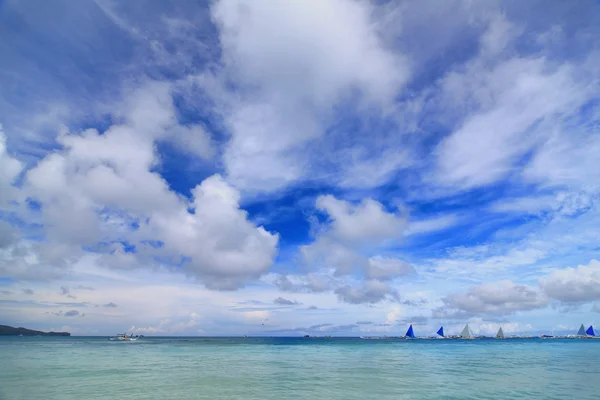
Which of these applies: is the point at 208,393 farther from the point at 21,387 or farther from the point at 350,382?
the point at 21,387

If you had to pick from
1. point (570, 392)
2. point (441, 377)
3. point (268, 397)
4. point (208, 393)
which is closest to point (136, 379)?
point (208, 393)

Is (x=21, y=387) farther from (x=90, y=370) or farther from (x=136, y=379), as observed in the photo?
(x=90, y=370)

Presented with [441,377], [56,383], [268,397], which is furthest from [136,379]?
[441,377]

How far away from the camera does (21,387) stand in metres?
31.9

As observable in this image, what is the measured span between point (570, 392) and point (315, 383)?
22843 millimetres

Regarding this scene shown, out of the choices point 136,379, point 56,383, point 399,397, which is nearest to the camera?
point 399,397

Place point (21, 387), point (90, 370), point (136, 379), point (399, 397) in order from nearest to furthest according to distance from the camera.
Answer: point (399, 397) → point (21, 387) → point (136, 379) → point (90, 370)

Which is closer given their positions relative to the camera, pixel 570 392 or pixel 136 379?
pixel 570 392

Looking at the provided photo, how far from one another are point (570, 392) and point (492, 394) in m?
7.58

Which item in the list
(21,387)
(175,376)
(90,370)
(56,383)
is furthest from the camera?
(90,370)

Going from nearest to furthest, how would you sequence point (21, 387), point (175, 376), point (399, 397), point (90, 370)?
point (399, 397)
point (21, 387)
point (175, 376)
point (90, 370)

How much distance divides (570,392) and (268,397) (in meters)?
26.6

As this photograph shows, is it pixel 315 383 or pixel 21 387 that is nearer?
pixel 21 387

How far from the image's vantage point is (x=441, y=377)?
40.3 m
